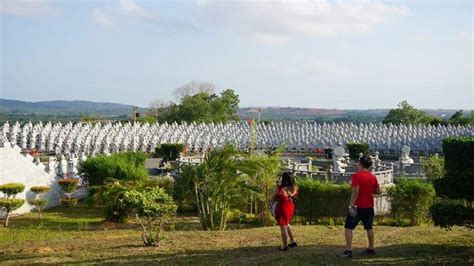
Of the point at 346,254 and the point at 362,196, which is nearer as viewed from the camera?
the point at 362,196

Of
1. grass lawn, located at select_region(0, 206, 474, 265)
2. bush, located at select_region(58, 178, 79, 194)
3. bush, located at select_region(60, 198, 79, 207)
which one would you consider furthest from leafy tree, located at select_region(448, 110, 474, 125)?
grass lawn, located at select_region(0, 206, 474, 265)

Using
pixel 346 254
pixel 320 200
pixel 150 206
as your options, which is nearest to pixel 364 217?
pixel 346 254

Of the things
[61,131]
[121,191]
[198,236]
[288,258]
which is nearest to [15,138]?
[61,131]

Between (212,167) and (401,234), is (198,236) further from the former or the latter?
(401,234)

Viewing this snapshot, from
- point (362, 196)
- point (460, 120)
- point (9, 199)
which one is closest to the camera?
point (362, 196)

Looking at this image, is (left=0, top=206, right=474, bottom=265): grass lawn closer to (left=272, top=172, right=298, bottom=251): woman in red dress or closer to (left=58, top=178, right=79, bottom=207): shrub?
(left=272, top=172, right=298, bottom=251): woman in red dress

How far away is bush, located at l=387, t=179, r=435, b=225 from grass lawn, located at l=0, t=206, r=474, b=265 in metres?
1.95

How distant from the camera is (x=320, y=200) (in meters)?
15.7

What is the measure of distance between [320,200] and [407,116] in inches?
2458

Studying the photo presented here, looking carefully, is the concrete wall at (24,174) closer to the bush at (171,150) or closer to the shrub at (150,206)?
the shrub at (150,206)

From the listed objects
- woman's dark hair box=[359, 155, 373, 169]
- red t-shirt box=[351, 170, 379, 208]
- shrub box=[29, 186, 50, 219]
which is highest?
woman's dark hair box=[359, 155, 373, 169]

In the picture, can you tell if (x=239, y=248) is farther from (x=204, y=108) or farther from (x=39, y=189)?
(x=204, y=108)

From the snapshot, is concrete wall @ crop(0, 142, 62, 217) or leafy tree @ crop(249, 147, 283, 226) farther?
concrete wall @ crop(0, 142, 62, 217)

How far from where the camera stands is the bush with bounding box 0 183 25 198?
16.4m
